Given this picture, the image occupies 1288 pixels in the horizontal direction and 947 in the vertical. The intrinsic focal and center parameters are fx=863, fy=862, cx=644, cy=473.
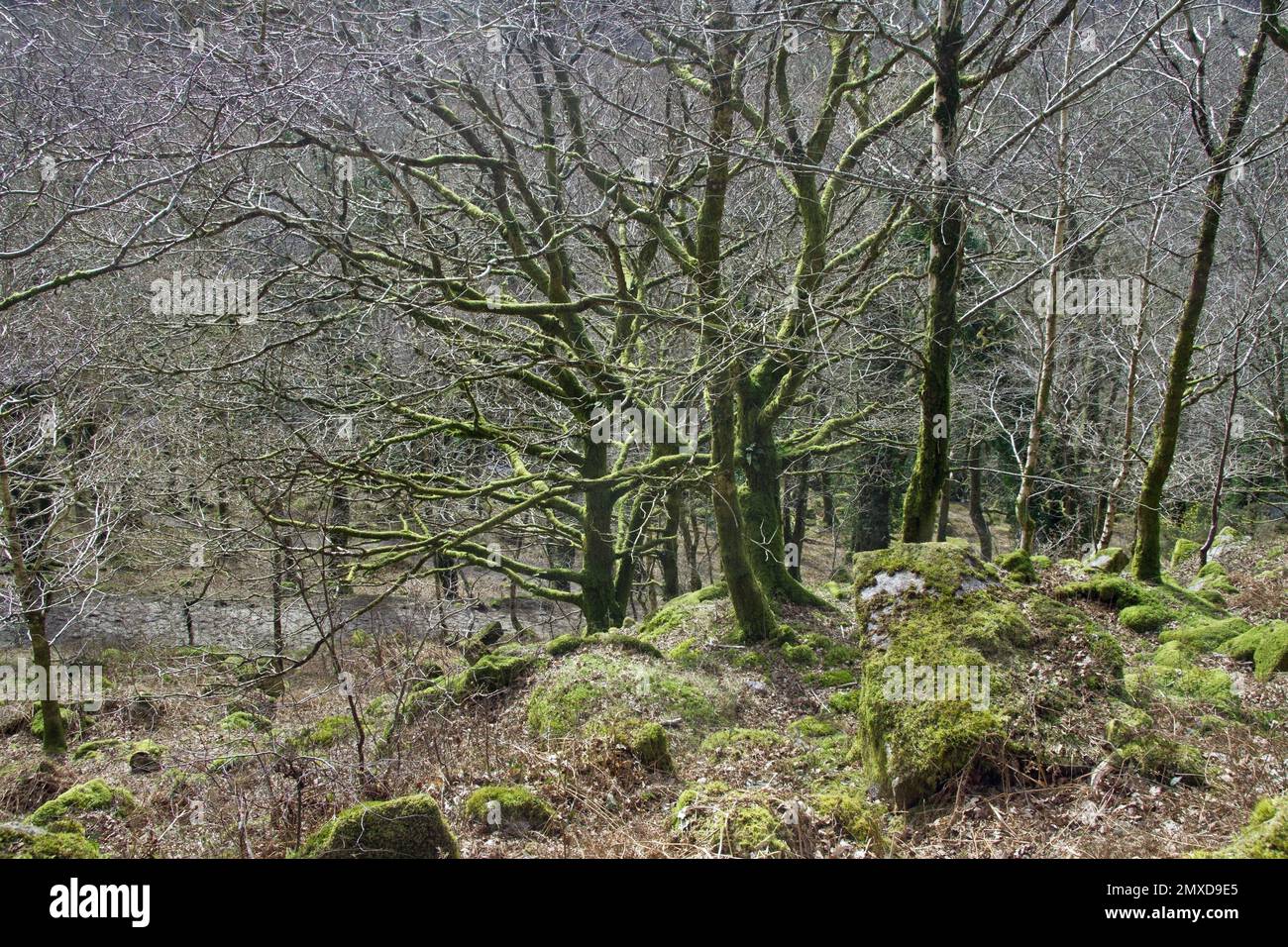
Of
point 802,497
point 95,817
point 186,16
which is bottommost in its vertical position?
point 95,817

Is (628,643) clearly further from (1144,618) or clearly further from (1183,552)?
(1183,552)

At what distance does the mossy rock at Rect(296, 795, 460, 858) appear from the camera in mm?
3896

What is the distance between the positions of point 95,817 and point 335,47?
615 centimetres

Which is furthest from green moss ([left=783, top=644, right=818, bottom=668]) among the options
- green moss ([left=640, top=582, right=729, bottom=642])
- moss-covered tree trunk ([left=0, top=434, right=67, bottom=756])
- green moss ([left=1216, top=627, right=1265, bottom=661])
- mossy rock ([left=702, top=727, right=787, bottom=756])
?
moss-covered tree trunk ([left=0, top=434, right=67, bottom=756])

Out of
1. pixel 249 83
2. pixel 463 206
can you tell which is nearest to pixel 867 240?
pixel 463 206

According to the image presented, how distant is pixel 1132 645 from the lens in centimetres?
839

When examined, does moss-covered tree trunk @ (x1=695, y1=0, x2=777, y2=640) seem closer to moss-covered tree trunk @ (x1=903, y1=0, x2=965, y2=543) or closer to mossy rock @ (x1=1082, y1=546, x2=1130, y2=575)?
moss-covered tree trunk @ (x1=903, y1=0, x2=965, y2=543)

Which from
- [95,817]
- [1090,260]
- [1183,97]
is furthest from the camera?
[1090,260]

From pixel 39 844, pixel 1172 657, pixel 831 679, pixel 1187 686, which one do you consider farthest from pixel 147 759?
pixel 1172 657

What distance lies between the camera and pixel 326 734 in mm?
7898

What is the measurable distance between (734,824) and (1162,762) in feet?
7.84

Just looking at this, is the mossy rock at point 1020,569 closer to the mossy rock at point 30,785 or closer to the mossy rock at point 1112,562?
the mossy rock at point 1112,562

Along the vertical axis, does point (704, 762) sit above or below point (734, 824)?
below
